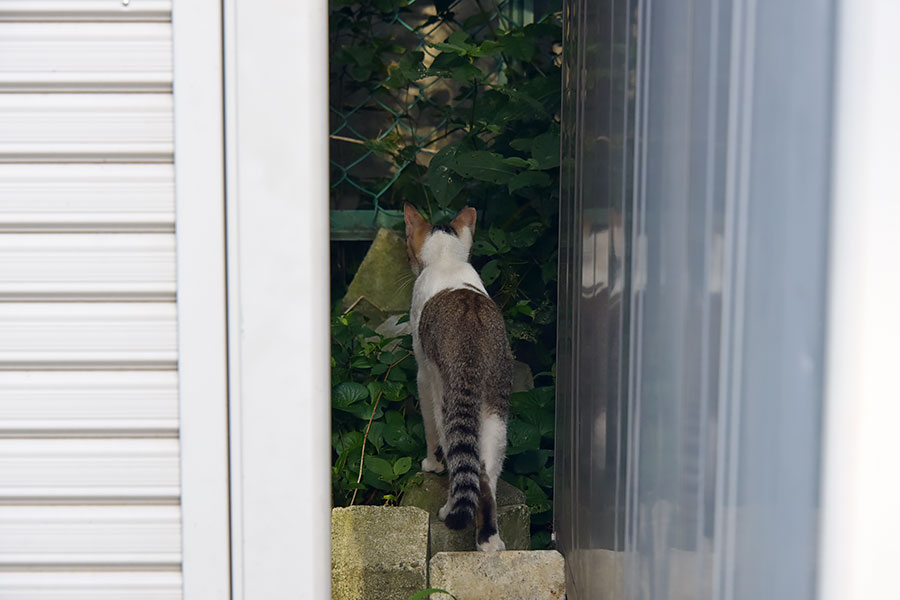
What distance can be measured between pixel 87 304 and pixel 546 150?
6.03 feet

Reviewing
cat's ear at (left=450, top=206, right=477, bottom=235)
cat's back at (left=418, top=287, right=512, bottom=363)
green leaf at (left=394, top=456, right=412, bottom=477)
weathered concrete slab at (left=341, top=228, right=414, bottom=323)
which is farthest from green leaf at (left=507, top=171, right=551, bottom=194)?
green leaf at (left=394, top=456, right=412, bottom=477)

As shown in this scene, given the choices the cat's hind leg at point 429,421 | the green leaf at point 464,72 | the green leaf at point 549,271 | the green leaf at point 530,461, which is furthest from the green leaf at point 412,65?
the green leaf at point 530,461

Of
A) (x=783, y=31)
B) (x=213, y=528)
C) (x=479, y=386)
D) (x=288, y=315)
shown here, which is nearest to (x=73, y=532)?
(x=213, y=528)

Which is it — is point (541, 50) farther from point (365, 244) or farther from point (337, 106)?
point (365, 244)

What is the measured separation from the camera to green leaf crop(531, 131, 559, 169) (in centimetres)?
253

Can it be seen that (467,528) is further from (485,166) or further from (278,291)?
(278,291)

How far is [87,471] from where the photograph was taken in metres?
1.02

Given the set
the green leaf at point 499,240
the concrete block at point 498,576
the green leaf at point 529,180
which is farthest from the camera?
the green leaf at point 499,240

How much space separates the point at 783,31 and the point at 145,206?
0.79 metres

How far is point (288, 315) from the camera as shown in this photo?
3.18 feet

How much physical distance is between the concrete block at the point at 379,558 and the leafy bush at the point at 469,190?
433 millimetres

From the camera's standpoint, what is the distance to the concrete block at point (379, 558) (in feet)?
6.20

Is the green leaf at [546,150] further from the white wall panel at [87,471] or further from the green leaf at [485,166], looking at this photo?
the white wall panel at [87,471]

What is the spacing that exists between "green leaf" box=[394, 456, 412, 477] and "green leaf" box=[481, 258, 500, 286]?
2.44ft
